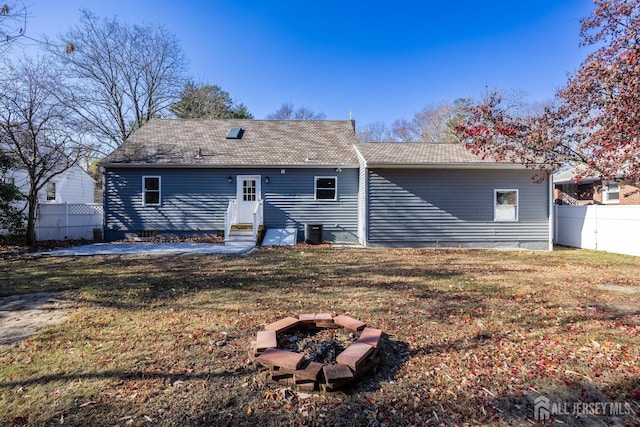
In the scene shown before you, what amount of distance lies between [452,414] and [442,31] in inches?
677

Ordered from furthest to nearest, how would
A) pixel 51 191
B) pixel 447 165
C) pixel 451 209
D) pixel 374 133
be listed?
pixel 374 133
pixel 51 191
pixel 451 209
pixel 447 165

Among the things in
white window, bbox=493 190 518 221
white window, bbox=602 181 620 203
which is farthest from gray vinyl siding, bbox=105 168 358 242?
white window, bbox=602 181 620 203

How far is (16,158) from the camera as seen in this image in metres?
11.8

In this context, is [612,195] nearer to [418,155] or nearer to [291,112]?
[418,155]

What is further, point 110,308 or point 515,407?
point 110,308

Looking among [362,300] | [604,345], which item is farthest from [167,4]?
[604,345]

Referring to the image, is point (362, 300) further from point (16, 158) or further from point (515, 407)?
point (16, 158)

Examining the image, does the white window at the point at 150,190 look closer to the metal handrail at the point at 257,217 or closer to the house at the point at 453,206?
the metal handrail at the point at 257,217

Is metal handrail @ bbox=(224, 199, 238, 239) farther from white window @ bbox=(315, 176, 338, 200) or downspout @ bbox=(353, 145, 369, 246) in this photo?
downspout @ bbox=(353, 145, 369, 246)

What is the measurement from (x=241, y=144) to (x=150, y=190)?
13.6 ft

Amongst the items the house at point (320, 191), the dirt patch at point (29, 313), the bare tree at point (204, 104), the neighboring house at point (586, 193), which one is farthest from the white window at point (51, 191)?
the neighboring house at point (586, 193)

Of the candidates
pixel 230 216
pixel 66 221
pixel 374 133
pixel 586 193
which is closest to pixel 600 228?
pixel 586 193

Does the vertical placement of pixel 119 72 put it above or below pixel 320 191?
above

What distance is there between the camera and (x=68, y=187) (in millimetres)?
21406
